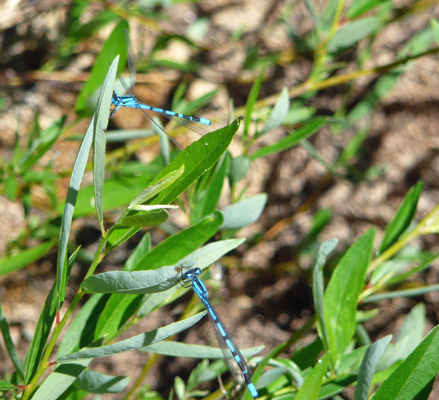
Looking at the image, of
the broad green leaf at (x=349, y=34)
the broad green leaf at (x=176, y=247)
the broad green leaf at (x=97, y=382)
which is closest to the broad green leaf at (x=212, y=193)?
the broad green leaf at (x=176, y=247)

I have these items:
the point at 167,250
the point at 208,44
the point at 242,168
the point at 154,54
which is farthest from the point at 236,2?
the point at 167,250

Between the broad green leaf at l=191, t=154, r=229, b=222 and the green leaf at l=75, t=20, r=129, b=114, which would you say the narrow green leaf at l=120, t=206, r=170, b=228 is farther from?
the green leaf at l=75, t=20, r=129, b=114

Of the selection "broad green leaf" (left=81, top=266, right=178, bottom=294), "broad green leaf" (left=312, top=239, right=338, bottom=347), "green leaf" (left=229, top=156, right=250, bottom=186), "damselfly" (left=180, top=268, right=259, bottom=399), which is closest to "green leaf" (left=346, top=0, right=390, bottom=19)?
"green leaf" (left=229, top=156, right=250, bottom=186)

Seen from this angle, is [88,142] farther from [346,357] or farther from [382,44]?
[382,44]

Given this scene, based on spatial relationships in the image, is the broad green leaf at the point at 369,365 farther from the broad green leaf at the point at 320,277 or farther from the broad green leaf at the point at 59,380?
the broad green leaf at the point at 59,380

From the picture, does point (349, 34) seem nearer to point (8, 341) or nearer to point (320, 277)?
point (320, 277)

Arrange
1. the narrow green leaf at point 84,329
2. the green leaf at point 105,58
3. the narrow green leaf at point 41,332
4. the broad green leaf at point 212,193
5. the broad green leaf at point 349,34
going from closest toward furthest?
the narrow green leaf at point 41,332
the narrow green leaf at point 84,329
the broad green leaf at point 212,193
the green leaf at point 105,58
the broad green leaf at point 349,34
